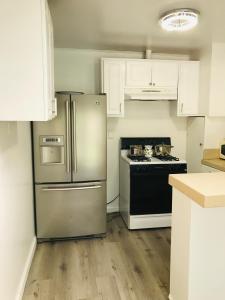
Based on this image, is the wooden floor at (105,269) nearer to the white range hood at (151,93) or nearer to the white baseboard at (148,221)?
the white baseboard at (148,221)

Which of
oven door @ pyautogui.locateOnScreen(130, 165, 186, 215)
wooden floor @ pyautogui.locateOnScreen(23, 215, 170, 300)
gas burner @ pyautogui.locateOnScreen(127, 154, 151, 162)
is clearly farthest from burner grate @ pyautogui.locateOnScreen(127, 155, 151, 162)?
wooden floor @ pyautogui.locateOnScreen(23, 215, 170, 300)

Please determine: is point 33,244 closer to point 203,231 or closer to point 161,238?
point 161,238

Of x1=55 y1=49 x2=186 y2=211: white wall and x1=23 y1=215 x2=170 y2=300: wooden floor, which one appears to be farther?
x1=55 y1=49 x2=186 y2=211: white wall

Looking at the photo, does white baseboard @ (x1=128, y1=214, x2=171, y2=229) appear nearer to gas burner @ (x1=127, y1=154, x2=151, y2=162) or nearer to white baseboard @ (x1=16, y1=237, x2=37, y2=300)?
gas burner @ (x1=127, y1=154, x2=151, y2=162)

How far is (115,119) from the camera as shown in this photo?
389 centimetres

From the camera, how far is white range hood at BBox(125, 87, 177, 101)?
354 centimetres

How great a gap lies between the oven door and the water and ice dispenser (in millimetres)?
924

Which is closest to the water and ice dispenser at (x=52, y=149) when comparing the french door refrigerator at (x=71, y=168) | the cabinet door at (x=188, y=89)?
the french door refrigerator at (x=71, y=168)

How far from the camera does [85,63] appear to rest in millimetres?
3680

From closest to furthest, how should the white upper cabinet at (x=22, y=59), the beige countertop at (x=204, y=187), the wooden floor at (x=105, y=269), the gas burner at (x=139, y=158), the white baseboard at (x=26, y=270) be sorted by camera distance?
1. the white upper cabinet at (x=22, y=59)
2. the beige countertop at (x=204, y=187)
3. the white baseboard at (x=26, y=270)
4. the wooden floor at (x=105, y=269)
5. the gas burner at (x=139, y=158)

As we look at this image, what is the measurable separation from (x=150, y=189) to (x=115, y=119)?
3.78 ft

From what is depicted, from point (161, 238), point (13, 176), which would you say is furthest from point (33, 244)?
point (161, 238)

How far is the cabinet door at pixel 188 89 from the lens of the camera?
142 inches

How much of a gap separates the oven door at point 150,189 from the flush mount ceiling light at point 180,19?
1.64 metres
